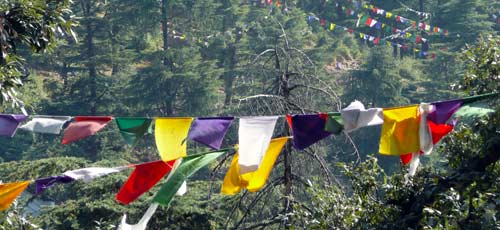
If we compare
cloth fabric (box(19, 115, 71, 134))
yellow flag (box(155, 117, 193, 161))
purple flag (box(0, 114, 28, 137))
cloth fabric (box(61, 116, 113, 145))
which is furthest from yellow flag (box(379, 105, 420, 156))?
purple flag (box(0, 114, 28, 137))

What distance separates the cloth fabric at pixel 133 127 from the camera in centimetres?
852

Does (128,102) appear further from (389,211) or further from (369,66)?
(389,211)

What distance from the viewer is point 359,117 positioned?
7.95 m

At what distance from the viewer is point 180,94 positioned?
131ft

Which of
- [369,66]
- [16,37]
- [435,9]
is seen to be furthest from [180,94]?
[16,37]

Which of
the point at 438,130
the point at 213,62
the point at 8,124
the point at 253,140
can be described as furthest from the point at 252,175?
the point at 213,62

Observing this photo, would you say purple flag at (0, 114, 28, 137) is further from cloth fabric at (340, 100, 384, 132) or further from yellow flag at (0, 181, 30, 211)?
cloth fabric at (340, 100, 384, 132)

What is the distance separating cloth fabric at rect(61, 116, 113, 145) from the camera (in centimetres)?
874

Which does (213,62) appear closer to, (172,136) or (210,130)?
(172,136)

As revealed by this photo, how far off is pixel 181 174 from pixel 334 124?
4.00 ft

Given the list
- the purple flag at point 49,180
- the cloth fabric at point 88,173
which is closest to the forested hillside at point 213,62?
the cloth fabric at point 88,173

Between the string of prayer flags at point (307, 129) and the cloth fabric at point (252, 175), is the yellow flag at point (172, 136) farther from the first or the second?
the string of prayer flags at point (307, 129)

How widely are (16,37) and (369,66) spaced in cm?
3129

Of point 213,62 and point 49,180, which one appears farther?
point 213,62
